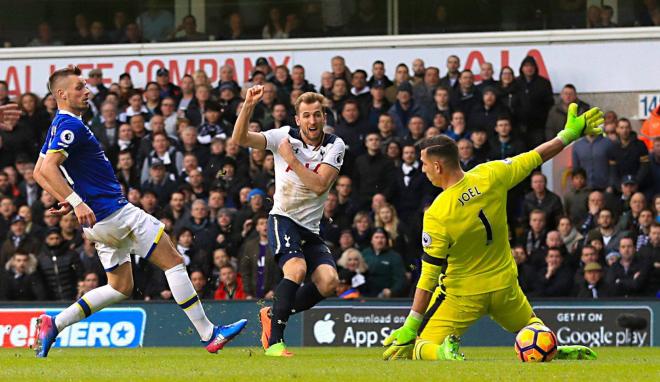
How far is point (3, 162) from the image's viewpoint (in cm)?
2177

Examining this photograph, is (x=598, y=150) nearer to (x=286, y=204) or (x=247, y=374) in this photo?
(x=286, y=204)

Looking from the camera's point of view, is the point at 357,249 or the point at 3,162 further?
the point at 3,162

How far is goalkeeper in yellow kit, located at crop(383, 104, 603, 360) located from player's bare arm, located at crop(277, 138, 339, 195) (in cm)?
135

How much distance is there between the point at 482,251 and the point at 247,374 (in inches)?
99.0

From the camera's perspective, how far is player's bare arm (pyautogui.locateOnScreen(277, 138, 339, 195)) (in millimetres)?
11879

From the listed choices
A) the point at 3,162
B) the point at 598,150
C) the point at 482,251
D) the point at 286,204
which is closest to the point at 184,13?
the point at 3,162

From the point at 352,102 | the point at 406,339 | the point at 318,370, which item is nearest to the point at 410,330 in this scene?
the point at 406,339

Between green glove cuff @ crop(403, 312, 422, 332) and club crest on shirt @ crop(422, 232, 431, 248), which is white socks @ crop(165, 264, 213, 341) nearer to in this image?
green glove cuff @ crop(403, 312, 422, 332)

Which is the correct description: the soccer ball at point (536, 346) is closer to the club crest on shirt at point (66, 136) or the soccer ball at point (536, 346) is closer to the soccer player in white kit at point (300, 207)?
the soccer player in white kit at point (300, 207)

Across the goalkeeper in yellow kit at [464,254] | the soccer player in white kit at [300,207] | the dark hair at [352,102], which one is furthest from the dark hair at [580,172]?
the goalkeeper in yellow kit at [464,254]

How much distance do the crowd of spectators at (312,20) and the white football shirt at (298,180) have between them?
10.9m

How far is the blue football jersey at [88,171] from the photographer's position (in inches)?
454

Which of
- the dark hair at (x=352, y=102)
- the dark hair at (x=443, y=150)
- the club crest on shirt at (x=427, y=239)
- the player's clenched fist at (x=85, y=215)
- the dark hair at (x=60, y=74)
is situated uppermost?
the dark hair at (x=60, y=74)

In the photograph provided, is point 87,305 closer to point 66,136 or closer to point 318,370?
point 66,136
